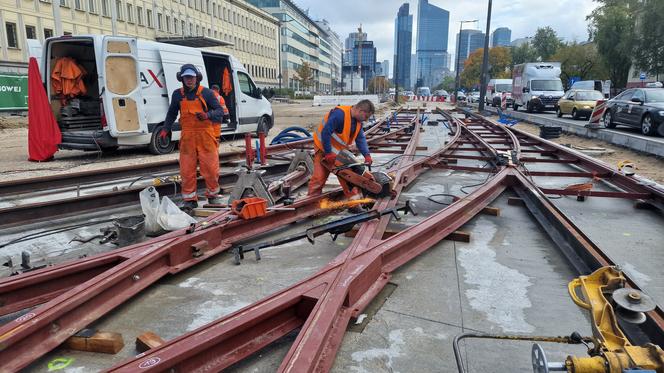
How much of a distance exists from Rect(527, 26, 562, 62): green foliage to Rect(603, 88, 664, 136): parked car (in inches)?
1819

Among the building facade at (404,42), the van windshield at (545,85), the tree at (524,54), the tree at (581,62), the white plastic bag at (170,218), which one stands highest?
the building facade at (404,42)

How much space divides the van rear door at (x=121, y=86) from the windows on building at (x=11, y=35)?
90.1 ft

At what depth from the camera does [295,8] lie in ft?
311

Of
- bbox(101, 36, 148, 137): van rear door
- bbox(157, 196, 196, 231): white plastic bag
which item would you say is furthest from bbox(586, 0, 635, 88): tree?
bbox(157, 196, 196, 231): white plastic bag

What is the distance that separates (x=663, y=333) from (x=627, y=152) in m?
10.9

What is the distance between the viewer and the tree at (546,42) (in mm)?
56438

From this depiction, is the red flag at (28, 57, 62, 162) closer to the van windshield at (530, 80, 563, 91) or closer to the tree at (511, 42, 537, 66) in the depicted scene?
the van windshield at (530, 80, 563, 91)

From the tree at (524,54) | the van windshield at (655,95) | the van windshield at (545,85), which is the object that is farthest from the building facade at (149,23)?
the tree at (524,54)

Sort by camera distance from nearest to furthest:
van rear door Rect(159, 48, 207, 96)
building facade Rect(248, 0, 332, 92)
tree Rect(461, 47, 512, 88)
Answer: van rear door Rect(159, 48, 207, 96), tree Rect(461, 47, 512, 88), building facade Rect(248, 0, 332, 92)

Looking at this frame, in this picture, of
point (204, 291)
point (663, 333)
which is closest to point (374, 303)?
point (204, 291)

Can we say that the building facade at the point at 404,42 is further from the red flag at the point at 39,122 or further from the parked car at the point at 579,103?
the red flag at the point at 39,122

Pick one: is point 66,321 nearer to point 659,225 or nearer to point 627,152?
point 659,225

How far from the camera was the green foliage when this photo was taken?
185 ft

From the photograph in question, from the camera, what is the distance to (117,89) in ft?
30.0
